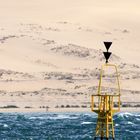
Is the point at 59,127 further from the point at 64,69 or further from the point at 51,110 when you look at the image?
the point at 64,69

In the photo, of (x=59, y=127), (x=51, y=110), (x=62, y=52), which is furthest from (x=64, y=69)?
(x=59, y=127)

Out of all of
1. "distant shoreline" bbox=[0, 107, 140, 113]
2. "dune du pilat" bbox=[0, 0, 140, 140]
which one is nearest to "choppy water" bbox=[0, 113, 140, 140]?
"dune du pilat" bbox=[0, 0, 140, 140]

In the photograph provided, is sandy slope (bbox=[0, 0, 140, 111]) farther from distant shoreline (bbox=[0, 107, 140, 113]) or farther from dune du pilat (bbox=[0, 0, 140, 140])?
distant shoreline (bbox=[0, 107, 140, 113])

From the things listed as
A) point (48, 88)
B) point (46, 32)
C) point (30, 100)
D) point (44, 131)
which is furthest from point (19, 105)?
point (46, 32)

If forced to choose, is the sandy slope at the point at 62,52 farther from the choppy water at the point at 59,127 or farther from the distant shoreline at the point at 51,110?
the choppy water at the point at 59,127

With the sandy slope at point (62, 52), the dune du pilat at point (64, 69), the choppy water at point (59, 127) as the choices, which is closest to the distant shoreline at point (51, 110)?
the dune du pilat at point (64, 69)
